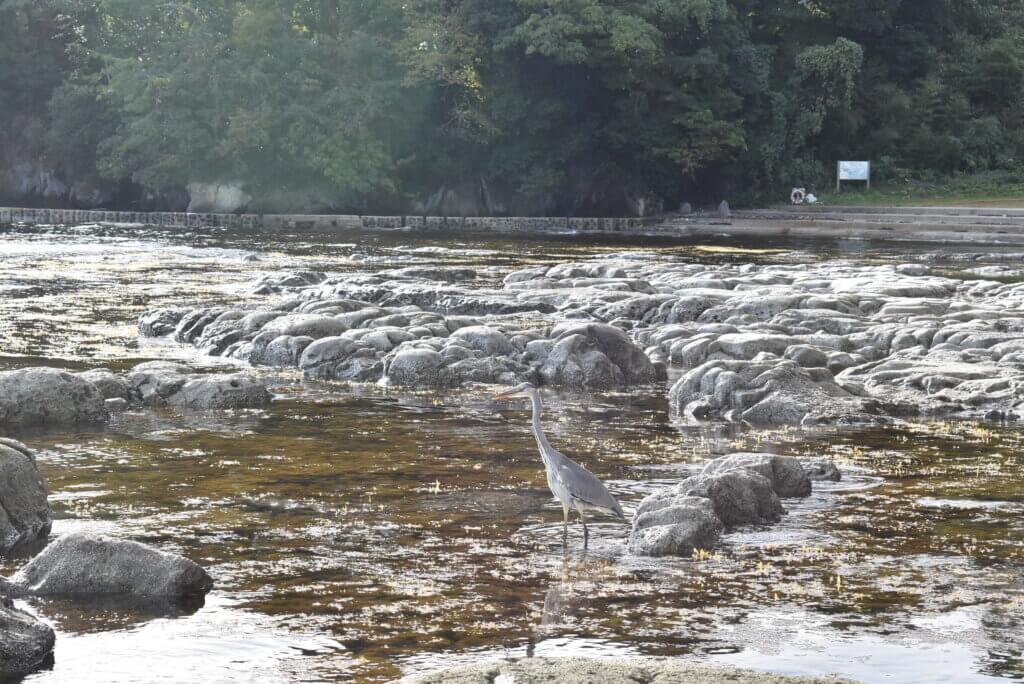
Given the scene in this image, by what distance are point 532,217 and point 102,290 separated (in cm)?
2303

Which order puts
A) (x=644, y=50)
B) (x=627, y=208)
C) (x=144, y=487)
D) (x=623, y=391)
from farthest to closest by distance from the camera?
(x=627, y=208), (x=644, y=50), (x=623, y=391), (x=144, y=487)

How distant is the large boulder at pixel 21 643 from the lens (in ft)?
19.8

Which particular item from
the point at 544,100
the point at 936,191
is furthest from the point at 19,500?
the point at 936,191

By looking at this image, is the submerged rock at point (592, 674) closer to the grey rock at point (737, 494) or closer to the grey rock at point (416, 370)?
the grey rock at point (737, 494)

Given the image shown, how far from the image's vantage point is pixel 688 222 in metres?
45.4

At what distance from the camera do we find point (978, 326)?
57.3 feet

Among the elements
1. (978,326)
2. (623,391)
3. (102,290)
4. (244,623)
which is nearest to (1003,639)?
(244,623)

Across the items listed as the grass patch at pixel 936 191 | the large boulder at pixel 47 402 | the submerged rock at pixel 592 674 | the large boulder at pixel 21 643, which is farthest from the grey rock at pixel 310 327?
the grass patch at pixel 936 191

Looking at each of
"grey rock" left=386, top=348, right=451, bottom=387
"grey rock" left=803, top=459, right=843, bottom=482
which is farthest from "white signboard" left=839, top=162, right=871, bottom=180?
"grey rock" left=803, top=459, right=843, bottom=482

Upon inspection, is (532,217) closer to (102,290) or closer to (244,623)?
(102,290)

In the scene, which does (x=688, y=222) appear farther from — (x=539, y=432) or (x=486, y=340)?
(x=539, y=432)

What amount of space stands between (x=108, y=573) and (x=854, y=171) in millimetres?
43195

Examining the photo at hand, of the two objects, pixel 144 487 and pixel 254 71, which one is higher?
pixel 254 71

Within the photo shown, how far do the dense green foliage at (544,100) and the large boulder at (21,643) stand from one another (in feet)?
133
